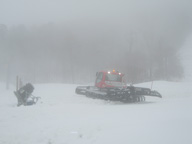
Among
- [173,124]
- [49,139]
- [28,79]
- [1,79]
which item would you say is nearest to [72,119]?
[49,139]

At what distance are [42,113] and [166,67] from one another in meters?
34.4

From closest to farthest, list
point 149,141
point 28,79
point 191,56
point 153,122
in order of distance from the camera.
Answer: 1. point 149,141
2. point 153,122
3. point 191,56
4. point 28,79

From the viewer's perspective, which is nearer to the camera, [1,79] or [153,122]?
[153,122]

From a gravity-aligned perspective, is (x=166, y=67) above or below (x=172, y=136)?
above

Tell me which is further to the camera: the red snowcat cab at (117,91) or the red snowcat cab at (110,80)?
the red snowcat cab at (110,80)

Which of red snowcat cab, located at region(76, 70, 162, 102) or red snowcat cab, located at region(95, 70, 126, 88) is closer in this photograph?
red snowcat cab, located at region(76, 70, 162, 102)

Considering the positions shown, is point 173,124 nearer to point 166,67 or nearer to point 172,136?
point 172,136

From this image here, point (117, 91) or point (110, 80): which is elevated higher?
point (110, 80)

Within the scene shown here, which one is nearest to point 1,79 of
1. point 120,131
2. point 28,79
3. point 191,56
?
point 28,79

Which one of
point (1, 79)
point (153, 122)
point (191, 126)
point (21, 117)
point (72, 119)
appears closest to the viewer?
point (191, 126)

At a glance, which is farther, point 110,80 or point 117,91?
point 110,80

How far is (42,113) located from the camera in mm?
7395

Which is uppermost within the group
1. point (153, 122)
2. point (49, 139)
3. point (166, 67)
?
point (166, 67)

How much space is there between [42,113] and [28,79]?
40.0 m
